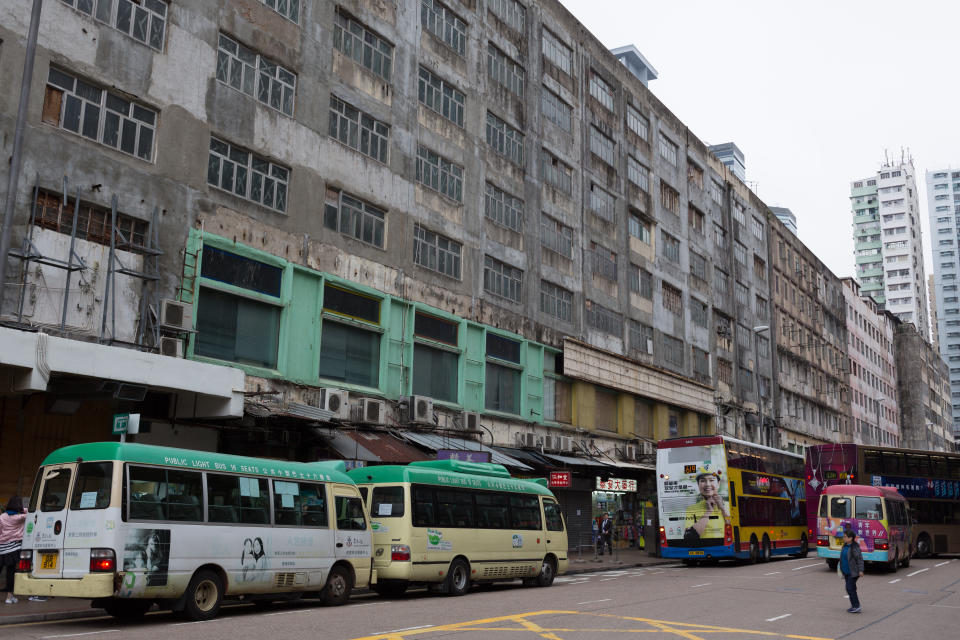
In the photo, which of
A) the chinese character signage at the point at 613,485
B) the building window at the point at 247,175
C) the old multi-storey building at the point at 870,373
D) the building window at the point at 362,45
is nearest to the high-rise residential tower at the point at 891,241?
the old multi-storey building at the point at 870,373

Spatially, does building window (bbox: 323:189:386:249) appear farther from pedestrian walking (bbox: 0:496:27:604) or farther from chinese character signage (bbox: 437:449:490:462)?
pedestrian walking (bbox: 0:496:27:604)

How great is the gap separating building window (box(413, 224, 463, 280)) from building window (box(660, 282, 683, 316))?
63.6ft

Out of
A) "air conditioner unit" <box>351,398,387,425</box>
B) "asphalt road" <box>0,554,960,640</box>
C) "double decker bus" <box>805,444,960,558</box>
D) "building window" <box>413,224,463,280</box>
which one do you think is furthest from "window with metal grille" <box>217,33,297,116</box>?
"double decker bus" <box>805,444,960,558</box>

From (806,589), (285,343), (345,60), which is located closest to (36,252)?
(285,343)

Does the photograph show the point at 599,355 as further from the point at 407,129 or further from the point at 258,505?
the point at 258,505

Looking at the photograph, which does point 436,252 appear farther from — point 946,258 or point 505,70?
point 946,258

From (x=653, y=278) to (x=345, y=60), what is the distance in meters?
24.4

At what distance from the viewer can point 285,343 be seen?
2428cm

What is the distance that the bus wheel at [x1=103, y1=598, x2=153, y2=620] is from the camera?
550 inches

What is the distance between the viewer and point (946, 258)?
17225 cm

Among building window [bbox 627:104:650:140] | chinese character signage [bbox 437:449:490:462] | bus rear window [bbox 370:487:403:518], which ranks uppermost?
building window [bbox 627:104:650:140]

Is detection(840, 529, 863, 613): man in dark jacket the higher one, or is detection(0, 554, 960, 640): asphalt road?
detection(840, 529, 863, 613): man in dark jacket

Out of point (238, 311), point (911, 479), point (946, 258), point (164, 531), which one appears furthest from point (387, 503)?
point (946, 258)

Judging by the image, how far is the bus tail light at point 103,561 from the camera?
12.9 metres
